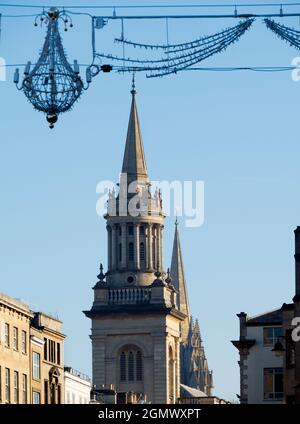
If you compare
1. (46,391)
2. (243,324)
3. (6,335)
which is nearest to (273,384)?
(243,324)

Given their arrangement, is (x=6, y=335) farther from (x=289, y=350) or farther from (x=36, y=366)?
(x=289, y=350)

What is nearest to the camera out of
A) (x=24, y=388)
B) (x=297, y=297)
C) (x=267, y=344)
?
(x=297, y=297)

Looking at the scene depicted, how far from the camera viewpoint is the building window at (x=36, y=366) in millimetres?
147875

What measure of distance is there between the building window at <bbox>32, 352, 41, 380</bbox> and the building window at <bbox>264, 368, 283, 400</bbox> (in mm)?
27194

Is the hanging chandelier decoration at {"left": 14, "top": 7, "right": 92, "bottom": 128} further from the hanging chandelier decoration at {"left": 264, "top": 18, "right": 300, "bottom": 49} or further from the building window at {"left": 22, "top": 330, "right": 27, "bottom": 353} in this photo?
the building window at {"left": 22, "top": 330, "right": 27, "bottom": 353}

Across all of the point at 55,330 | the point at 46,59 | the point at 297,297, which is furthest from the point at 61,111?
the point at 55,330

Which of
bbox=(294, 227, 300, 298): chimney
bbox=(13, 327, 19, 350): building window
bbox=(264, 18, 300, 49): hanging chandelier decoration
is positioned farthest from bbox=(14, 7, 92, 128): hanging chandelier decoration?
bbox=(13, 327, 19, 350): building window

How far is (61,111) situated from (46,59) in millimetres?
1994

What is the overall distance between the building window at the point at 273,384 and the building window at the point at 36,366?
27194mm

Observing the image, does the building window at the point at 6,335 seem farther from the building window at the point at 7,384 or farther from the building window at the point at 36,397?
the building window at the point at 36,397

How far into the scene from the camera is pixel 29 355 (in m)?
146

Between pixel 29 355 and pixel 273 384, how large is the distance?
87.9 feet
